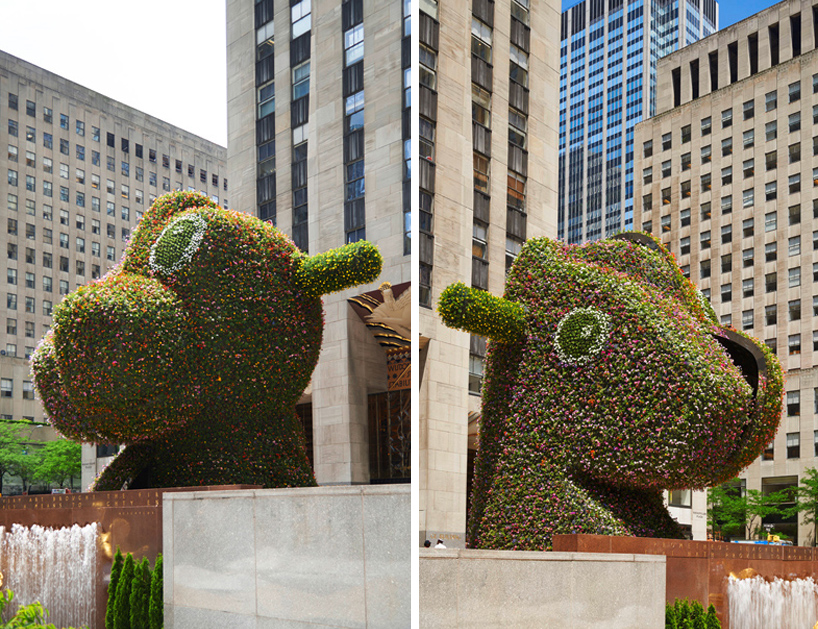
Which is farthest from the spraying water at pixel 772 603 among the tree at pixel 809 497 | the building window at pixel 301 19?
the tree at pixel 809 497

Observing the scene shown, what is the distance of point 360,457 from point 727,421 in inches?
234

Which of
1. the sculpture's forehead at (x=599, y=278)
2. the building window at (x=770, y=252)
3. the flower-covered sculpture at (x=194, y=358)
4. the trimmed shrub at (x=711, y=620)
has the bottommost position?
the trimmed shrub at (x=711, y=620)

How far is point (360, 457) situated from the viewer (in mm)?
7738

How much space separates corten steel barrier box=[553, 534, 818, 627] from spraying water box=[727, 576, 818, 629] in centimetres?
17

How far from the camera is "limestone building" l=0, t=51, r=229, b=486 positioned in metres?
10.3

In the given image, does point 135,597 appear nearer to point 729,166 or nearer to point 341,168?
point 341,168

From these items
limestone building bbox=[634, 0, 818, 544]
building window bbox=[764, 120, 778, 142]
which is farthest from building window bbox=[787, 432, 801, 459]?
building window bbox=[764, 120, 778, 142]

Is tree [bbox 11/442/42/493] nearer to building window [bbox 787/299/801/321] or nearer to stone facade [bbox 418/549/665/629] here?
stone facade [bbox 418/549/665/629]

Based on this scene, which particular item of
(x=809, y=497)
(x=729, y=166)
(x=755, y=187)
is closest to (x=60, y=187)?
(x=809, y=497)

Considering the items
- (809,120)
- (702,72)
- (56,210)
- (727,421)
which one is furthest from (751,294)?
(56,210)

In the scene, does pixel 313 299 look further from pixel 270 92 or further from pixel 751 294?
pixel 751 294

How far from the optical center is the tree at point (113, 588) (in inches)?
369

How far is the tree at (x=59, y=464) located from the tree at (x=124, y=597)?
6.80ft

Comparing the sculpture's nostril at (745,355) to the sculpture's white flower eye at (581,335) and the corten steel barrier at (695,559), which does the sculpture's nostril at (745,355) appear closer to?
the sculpture's white flower eye at (581,335)
